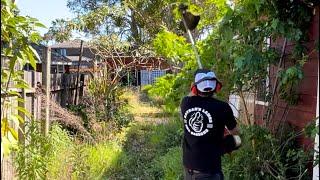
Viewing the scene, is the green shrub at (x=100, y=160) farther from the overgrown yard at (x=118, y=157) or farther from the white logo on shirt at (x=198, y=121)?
the white logo on shirt at (x=198, y=121)

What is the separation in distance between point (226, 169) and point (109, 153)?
319 centimetres

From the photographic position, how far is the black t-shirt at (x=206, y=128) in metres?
3.66

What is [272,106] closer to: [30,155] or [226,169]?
[226,169]

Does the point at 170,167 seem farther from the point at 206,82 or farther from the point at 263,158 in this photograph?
the point at 206,82

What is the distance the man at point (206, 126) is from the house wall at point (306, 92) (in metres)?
1.22

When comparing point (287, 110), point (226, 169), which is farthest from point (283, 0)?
point (226, 169)

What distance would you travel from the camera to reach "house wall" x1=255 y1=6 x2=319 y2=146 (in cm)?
443

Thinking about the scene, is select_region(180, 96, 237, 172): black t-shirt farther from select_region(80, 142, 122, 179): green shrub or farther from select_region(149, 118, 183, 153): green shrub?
select_region(149, 118, 183, 153): green shrub

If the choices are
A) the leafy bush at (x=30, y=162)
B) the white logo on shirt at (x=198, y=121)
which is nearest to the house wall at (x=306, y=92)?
the white logo on shirt at (x=198, y=121)

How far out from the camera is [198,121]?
12.1ft

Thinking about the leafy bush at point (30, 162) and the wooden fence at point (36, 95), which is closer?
the leafy bush at point (30, 162)

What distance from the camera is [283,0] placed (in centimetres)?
416

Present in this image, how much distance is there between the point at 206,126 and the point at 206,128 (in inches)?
0.7

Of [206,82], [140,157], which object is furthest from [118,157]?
[206,82]
